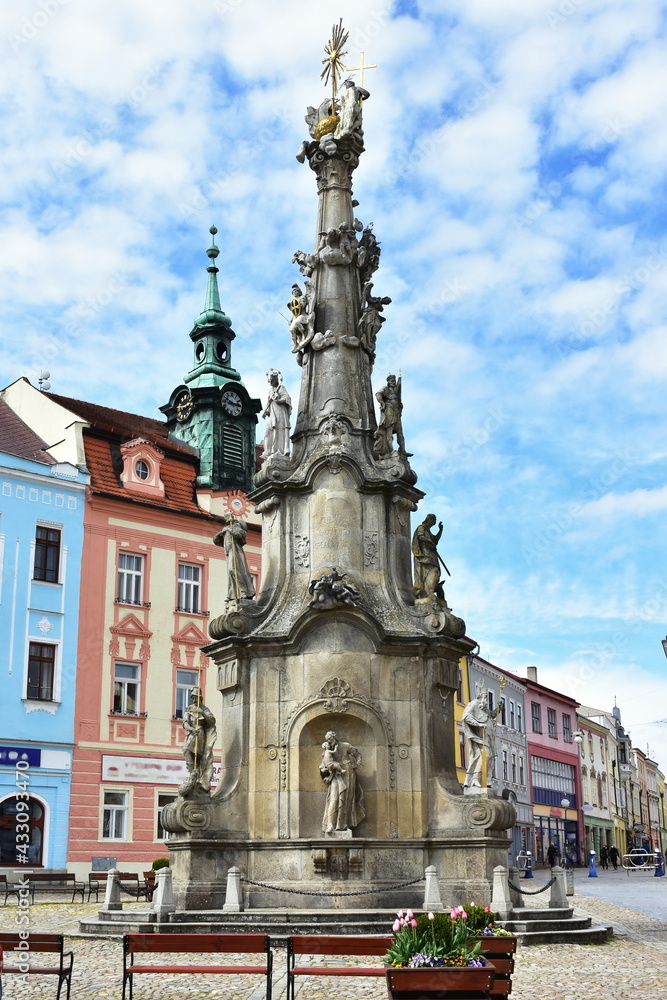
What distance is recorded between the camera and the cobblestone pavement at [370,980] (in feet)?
35.3

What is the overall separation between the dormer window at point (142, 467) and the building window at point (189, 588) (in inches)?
99.7

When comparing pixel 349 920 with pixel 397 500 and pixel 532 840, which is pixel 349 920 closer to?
pixel 397 500

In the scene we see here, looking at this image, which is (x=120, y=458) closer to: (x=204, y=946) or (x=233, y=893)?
(x=233, y=893)

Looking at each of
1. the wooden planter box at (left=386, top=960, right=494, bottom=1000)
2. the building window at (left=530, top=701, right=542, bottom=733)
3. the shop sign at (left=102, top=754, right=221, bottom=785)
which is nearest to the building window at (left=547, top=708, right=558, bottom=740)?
the building window at (left=530, top=701, right=542, bottom=733)

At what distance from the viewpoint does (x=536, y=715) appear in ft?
218

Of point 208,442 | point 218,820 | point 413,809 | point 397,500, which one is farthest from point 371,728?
point 208,442

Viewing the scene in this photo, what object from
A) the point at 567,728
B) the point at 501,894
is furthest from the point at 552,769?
the point at 501,894

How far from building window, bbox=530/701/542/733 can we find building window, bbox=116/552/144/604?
35.7 meters

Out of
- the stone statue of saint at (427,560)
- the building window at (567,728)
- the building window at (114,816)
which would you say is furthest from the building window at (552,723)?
the stone statue of saint at (427,560)

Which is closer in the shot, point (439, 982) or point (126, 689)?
point (439, 982)

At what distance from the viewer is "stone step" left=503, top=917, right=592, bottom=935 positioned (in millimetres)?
14961

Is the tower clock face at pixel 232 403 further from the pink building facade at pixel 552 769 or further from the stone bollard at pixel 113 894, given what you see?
the pink building facade at pixel 552 769

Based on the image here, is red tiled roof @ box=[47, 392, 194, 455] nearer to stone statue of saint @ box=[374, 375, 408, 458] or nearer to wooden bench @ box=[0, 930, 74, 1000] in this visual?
stone statue of saint @ box=[374, 375, 408, 458]

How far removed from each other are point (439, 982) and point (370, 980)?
440 centimetres
